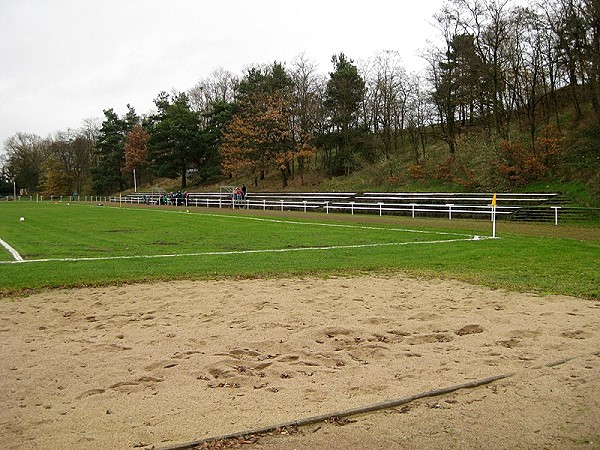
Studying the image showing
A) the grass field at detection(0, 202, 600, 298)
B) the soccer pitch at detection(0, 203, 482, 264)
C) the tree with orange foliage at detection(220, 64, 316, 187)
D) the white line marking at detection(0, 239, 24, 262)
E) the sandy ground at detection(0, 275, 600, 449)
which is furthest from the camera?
the tree with orange foliage at detection(220, 64, 316, 187)

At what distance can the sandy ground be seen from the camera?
419 cm

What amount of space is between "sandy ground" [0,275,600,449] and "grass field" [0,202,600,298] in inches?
88.8

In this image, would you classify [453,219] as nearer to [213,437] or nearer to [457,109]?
[457,109]

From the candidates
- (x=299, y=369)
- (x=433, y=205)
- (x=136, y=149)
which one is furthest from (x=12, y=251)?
(x=136, y=149)

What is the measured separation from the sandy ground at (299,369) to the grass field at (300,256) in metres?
2.25

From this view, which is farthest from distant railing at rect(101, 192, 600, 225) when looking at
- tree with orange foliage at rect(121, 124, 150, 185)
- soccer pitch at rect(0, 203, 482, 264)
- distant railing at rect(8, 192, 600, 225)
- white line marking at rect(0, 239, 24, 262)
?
tree with orange foliage at rect(121, 124, 150, 185)

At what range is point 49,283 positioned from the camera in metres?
11.0

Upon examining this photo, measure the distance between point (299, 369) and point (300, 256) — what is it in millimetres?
9289

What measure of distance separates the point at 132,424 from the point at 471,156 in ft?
125

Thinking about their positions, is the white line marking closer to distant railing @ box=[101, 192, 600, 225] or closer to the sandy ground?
the sandy ground

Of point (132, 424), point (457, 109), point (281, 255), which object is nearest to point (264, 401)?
point (132, 424)

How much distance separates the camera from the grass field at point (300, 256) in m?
11.6

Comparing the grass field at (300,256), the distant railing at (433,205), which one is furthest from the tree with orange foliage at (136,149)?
the grass field at (300,256)

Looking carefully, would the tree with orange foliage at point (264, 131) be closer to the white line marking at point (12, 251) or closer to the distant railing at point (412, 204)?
the distant railing at point (412, 204)
